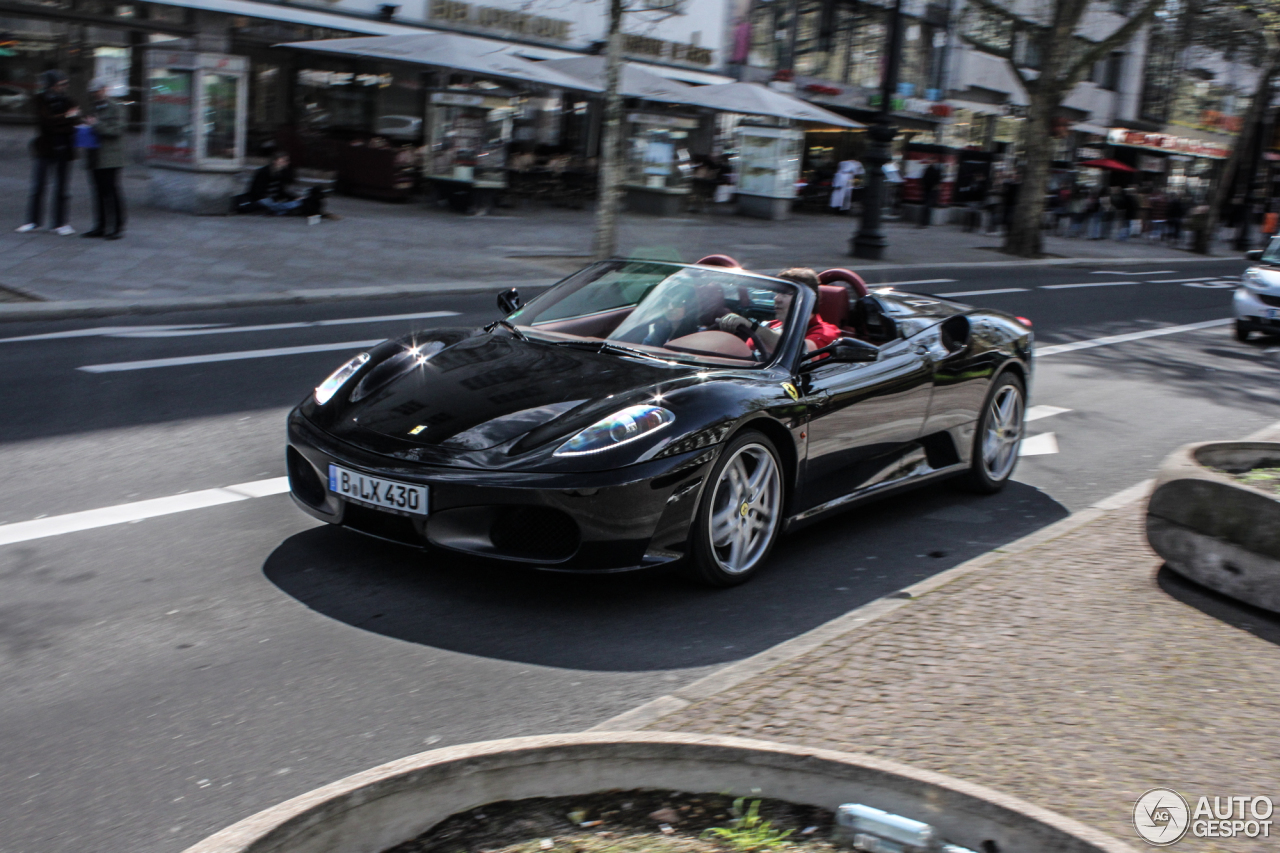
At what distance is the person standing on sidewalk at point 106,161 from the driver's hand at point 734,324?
34.6ft

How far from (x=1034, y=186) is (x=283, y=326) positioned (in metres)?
21.2

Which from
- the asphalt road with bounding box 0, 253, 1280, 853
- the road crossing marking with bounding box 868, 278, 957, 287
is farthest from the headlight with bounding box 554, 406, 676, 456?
the road crossing marking with bounding box 868, 278, 957, 287

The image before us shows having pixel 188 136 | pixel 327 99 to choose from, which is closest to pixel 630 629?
pixel 188 136

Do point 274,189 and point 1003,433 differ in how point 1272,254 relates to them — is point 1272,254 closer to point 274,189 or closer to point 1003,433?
point 1003,433

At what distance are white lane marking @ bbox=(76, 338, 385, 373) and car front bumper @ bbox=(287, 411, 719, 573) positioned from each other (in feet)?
14.9

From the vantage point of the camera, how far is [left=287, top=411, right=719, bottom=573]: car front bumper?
13.9ft

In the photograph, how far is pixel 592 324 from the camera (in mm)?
5750

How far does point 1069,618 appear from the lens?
4.53 m

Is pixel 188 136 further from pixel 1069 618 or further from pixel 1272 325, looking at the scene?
pixel 1069 618

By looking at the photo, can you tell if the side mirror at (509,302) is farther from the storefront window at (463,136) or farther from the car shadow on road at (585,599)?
the storefront window at (463,136)

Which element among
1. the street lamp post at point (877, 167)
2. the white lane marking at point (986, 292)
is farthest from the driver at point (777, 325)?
the street lamp post at point (877, 167)

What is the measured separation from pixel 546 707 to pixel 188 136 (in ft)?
50.9

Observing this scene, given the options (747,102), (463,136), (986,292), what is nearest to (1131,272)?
(747,102)

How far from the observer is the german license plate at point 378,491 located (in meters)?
4.31
